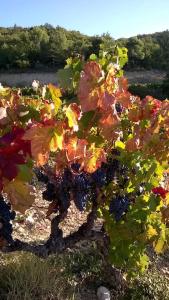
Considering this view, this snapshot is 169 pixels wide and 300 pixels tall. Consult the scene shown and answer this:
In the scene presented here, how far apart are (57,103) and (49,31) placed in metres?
33.6

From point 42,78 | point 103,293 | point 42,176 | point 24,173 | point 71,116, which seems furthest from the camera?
point 42,78

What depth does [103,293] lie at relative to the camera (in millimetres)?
3514

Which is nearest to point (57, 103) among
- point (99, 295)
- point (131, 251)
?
point (131, 251)

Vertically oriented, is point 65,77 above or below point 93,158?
above

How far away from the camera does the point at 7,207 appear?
8.51ft

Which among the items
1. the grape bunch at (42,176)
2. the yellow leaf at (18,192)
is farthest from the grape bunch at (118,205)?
the yellow leaf at (18,192)

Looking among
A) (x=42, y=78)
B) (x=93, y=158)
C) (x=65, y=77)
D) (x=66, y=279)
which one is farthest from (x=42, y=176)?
(x=42, y=78)

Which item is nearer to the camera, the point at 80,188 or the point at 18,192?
the point at 18,192

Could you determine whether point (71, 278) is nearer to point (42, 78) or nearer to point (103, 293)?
point (103, 293)

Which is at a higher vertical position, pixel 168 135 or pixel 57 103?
pixel 57 103

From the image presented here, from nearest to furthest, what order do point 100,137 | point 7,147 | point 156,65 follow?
point 7,147
point 100,137
point 156,65

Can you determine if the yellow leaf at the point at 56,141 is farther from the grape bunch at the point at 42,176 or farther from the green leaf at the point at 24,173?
A: the grape bunch at the point at 42,176

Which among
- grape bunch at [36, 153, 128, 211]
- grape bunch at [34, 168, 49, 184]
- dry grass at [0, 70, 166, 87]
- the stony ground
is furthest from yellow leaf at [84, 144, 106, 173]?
dry grass at [0, 70, 166, 87]

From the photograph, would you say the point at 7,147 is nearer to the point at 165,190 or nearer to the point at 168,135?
the point at 168,135
